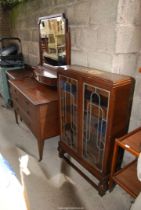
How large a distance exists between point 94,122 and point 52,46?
1188 mm

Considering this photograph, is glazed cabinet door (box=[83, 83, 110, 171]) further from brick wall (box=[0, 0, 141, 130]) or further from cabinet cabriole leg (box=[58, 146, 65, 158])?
cabinet cabriole leg (box=[58, 146, 65, 158])

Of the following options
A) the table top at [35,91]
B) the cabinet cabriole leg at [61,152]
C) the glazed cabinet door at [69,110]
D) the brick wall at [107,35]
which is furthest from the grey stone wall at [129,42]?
the cabinet cabriole leg at [61,152]

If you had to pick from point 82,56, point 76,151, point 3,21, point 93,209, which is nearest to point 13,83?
point 82,56

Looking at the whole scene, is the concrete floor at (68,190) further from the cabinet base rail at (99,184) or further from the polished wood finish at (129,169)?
the polished wood finish at (129,169)

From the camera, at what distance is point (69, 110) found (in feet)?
5.50

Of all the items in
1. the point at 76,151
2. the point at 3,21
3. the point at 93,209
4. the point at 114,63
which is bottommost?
the point at 93,209

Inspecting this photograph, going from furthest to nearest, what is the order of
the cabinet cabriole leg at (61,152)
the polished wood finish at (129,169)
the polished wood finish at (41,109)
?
the cabinet cabriole leg at (61,152) < the polished wood finish at (41,109) < the polished wood finish at (129,169)

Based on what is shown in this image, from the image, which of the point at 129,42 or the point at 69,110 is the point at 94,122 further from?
the point at 129,42

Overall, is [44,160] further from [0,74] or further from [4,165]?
[0,74]

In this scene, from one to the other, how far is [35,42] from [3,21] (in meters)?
1.41

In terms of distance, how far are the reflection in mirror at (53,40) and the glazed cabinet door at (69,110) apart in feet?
1.47

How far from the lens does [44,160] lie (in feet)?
6.59

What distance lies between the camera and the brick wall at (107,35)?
1.29 m

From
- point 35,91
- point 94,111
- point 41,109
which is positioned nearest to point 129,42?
point 94,111
